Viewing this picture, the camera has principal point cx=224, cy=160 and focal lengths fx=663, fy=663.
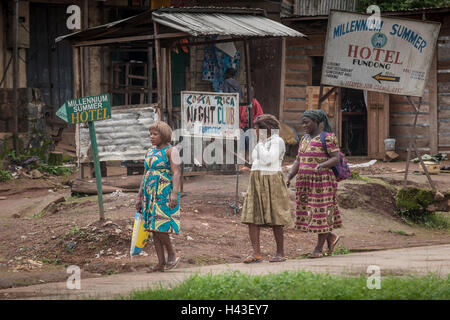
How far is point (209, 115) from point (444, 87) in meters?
9.19

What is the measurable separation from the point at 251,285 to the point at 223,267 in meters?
1.80

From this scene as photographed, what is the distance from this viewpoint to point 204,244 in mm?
8242

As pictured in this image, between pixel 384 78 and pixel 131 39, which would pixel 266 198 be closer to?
pixel 131 39

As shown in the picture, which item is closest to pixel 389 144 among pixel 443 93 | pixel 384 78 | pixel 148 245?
pixel 443 93

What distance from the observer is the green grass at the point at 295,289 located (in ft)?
15.3

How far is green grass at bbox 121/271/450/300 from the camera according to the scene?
15.3ft

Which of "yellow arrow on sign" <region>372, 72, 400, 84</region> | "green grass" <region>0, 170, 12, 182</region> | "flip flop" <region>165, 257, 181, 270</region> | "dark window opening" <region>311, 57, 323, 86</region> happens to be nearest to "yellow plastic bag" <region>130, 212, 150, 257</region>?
"flip flop" <region>165, 257, 181, 270</region>

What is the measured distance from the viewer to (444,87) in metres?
16.8

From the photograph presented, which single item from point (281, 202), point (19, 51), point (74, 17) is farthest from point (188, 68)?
point (281, 202)

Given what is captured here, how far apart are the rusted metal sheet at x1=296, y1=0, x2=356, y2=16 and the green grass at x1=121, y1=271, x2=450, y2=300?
15227 millimetres

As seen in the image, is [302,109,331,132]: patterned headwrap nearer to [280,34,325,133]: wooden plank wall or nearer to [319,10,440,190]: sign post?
[319,10,440,190]: sign post

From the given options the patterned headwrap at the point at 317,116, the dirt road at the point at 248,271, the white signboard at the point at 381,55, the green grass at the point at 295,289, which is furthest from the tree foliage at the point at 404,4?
the green grass at the point at 295,289

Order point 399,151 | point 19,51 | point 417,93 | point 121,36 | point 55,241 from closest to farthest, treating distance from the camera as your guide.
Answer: point 55,241, point 121,36, point 417,93, point 19,51, point 399,151

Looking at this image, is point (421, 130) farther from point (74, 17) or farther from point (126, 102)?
point (74, 17)
